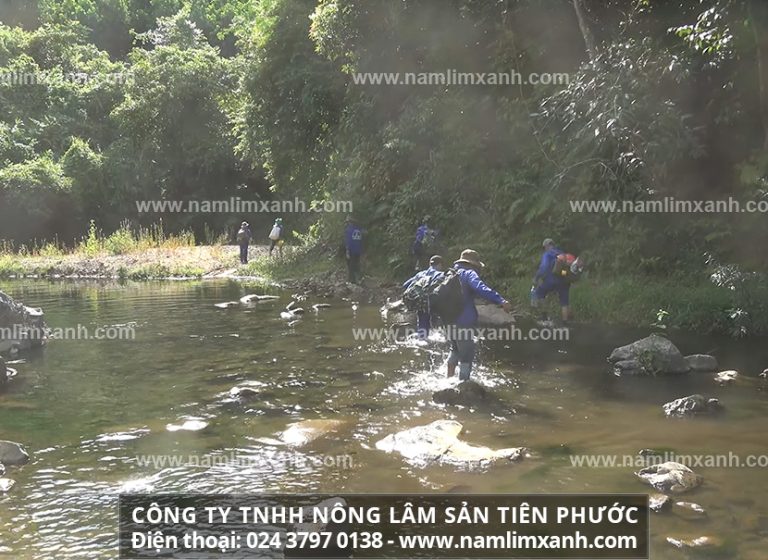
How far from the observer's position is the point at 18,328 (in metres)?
13.4

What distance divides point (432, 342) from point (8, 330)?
7854mm

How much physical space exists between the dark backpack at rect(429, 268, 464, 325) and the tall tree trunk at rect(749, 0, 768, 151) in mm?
6089

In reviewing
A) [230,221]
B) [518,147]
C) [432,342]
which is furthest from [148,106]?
[432,342]

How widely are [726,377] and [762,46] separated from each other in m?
5.77

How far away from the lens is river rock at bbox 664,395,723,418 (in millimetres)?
8492

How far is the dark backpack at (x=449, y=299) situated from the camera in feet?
31.2

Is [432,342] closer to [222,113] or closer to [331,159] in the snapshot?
[331,159]

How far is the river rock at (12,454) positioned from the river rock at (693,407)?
7145 millimetres
